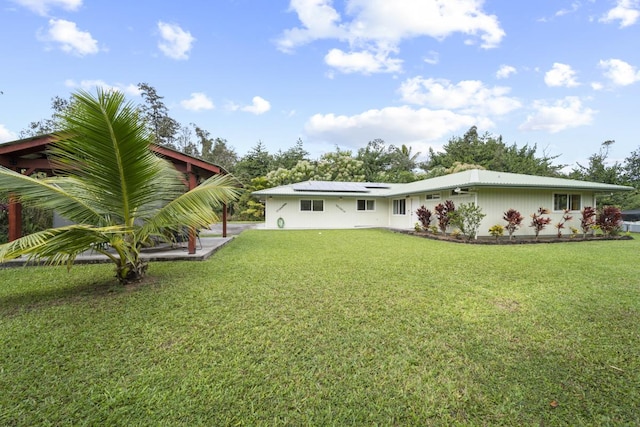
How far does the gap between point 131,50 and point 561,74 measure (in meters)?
20.8

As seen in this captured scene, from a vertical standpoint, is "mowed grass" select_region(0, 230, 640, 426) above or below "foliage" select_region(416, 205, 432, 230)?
below

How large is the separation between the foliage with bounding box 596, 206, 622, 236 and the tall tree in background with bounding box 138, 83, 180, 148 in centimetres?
3489

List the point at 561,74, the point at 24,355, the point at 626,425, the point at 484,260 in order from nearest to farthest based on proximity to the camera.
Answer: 1. the point at 626,425
2. the point at 24,355
3. the point at 484,260
4. the point at 561,74

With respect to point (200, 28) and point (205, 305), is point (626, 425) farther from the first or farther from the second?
point (200, 28)

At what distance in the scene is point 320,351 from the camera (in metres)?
2.63

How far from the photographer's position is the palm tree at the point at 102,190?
11.5 ft

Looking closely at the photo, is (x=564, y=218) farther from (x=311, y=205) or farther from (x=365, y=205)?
(x=311, y=205)

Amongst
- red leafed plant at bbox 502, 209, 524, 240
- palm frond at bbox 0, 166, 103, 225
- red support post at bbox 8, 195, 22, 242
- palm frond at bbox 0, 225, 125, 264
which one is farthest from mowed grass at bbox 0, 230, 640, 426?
red leafed plant at bbox 502, 209, 524, 240

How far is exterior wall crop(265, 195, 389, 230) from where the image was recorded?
16.8m

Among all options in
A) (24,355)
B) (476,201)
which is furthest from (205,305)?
(476,201)

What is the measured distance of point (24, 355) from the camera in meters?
2.57

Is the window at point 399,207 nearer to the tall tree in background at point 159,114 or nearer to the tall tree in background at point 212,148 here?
the tall tree in background at point 212,148

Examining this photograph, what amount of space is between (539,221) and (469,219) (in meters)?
2.82

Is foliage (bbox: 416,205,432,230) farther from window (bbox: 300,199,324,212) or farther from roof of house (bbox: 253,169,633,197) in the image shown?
window (bbox: 300,199,324,212)
